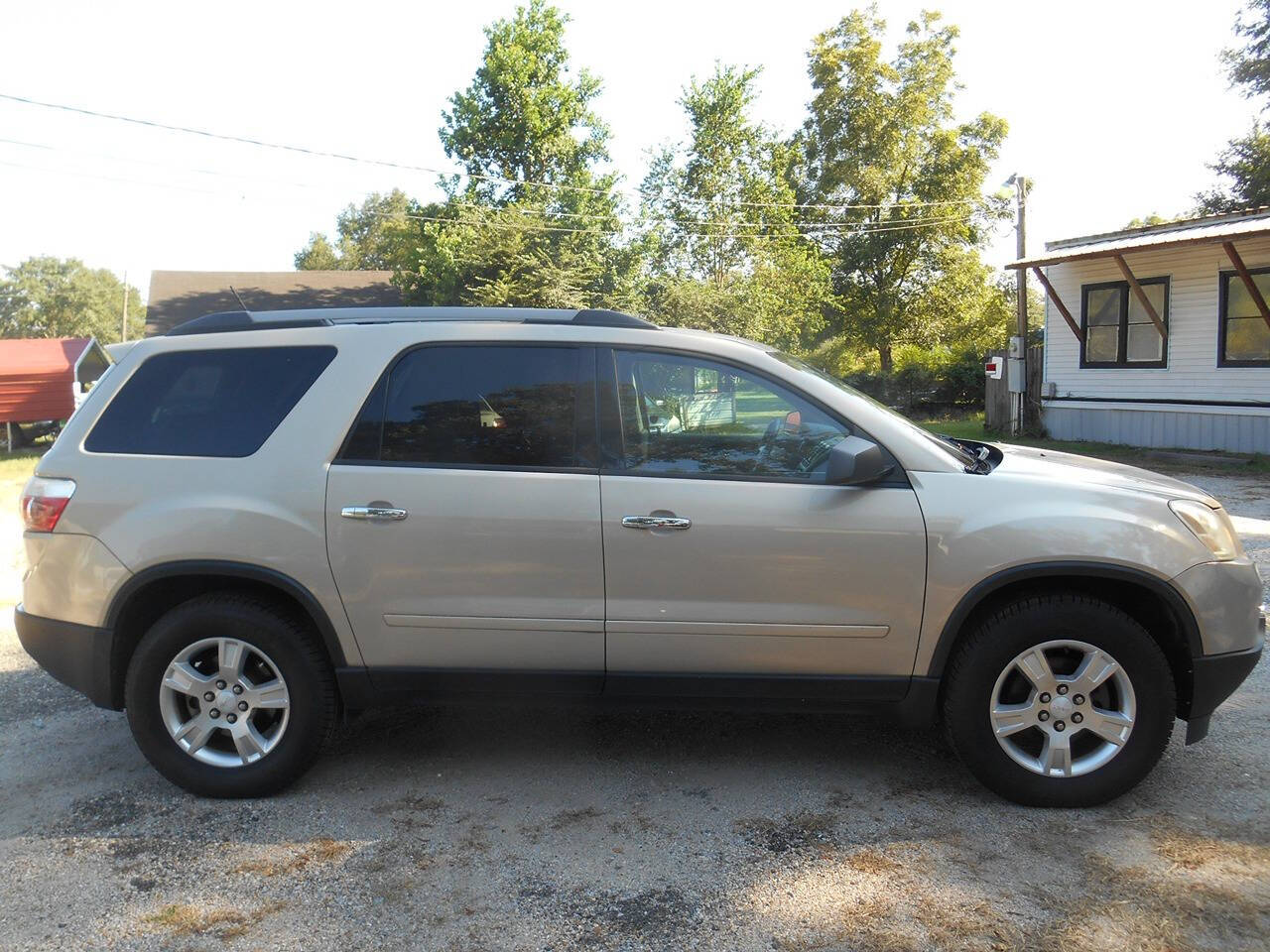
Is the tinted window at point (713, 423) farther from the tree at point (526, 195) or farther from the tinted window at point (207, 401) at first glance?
the tree at point (526, 195)

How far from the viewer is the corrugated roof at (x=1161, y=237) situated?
14.7 metres

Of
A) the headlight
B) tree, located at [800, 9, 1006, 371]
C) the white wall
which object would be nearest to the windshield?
the headlight

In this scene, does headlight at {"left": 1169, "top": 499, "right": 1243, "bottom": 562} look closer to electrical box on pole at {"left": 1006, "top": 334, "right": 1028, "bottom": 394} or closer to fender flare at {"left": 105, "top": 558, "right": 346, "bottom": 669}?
fender flare at {"left": 105, "top": 558, "right": 346, "bottom": 669}

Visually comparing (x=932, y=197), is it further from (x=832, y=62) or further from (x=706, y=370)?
(x=706, y=370)

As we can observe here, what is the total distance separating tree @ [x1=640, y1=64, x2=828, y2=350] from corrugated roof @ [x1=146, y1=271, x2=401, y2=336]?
10.5m

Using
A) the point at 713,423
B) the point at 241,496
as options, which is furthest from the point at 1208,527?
the point at 241,496

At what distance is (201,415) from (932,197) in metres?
36.8

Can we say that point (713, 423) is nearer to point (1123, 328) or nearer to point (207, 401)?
point (207, 401)

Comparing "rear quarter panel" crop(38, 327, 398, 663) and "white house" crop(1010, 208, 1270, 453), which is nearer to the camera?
"rear quarter panel" crop(38, 327, 398, 663)

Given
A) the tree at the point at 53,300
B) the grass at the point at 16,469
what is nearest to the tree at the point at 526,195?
the grass at the point at 16,469

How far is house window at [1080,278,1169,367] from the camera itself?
17422mm

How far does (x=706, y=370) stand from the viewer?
3.92m

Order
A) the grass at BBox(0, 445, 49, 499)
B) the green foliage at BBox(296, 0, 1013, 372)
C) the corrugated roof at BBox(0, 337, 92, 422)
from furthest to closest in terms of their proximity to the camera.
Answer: the green foliage at BBox(296, 0, 1013, 372), the corrugated roof at BBox(0, 337, 92, 422), the grass at BBox(0, 445, 49, 499)

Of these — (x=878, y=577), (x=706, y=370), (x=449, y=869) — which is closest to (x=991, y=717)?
(x=878, y=577)
